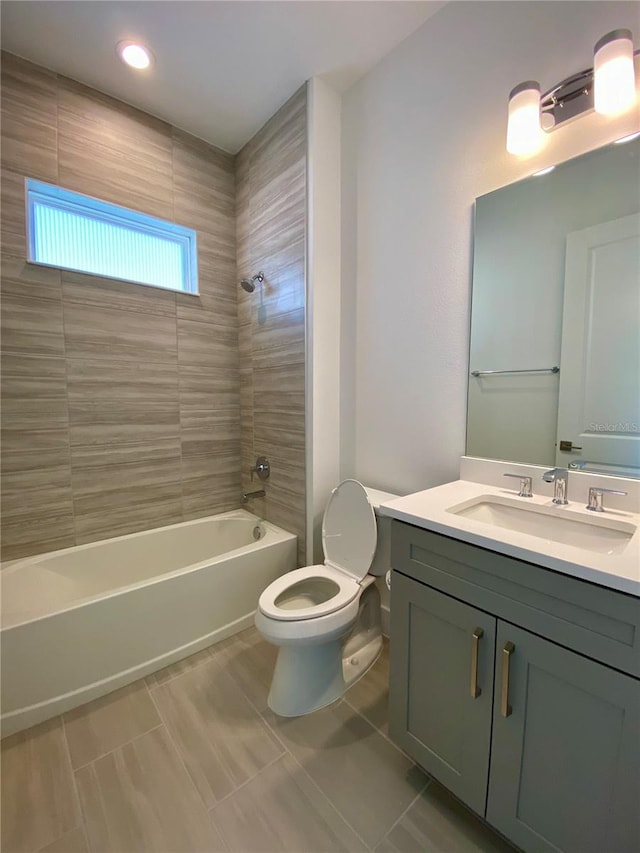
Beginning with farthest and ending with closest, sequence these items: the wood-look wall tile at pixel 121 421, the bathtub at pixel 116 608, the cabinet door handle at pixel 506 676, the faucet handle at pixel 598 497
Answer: the wood-look wall tile at pixel 121 421 → the bathtub at pixel 116 608 → the faucet handle at pixel 598 497 → the cabinet door handle at pixel 506 676

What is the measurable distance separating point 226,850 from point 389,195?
2537mm

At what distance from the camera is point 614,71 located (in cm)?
102

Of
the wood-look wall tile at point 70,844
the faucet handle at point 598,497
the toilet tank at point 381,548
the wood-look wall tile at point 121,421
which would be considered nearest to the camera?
the wood-look wall tile at point 70,844

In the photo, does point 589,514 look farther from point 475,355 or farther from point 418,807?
point 418,807

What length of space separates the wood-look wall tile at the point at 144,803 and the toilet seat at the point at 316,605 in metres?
0.56

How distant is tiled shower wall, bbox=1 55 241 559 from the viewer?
1.76 m

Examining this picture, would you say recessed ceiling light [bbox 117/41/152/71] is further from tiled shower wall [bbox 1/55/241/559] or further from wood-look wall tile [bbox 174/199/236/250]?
wood-look wall tile [bbox 174/199/236/250]

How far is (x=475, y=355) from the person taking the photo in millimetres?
1484

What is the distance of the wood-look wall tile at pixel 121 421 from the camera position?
1950 millimetres

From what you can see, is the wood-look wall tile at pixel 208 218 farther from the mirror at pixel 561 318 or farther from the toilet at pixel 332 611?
the toilet at pixel 332 611

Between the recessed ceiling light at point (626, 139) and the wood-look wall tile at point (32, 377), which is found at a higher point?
the recessed ceiling light at point (626, 139)

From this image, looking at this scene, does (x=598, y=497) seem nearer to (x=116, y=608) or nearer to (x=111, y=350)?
(x=116, y=608)

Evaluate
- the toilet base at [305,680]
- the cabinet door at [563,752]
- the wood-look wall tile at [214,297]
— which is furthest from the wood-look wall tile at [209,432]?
the cabinet door at [563,752]

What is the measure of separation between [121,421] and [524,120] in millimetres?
2296
